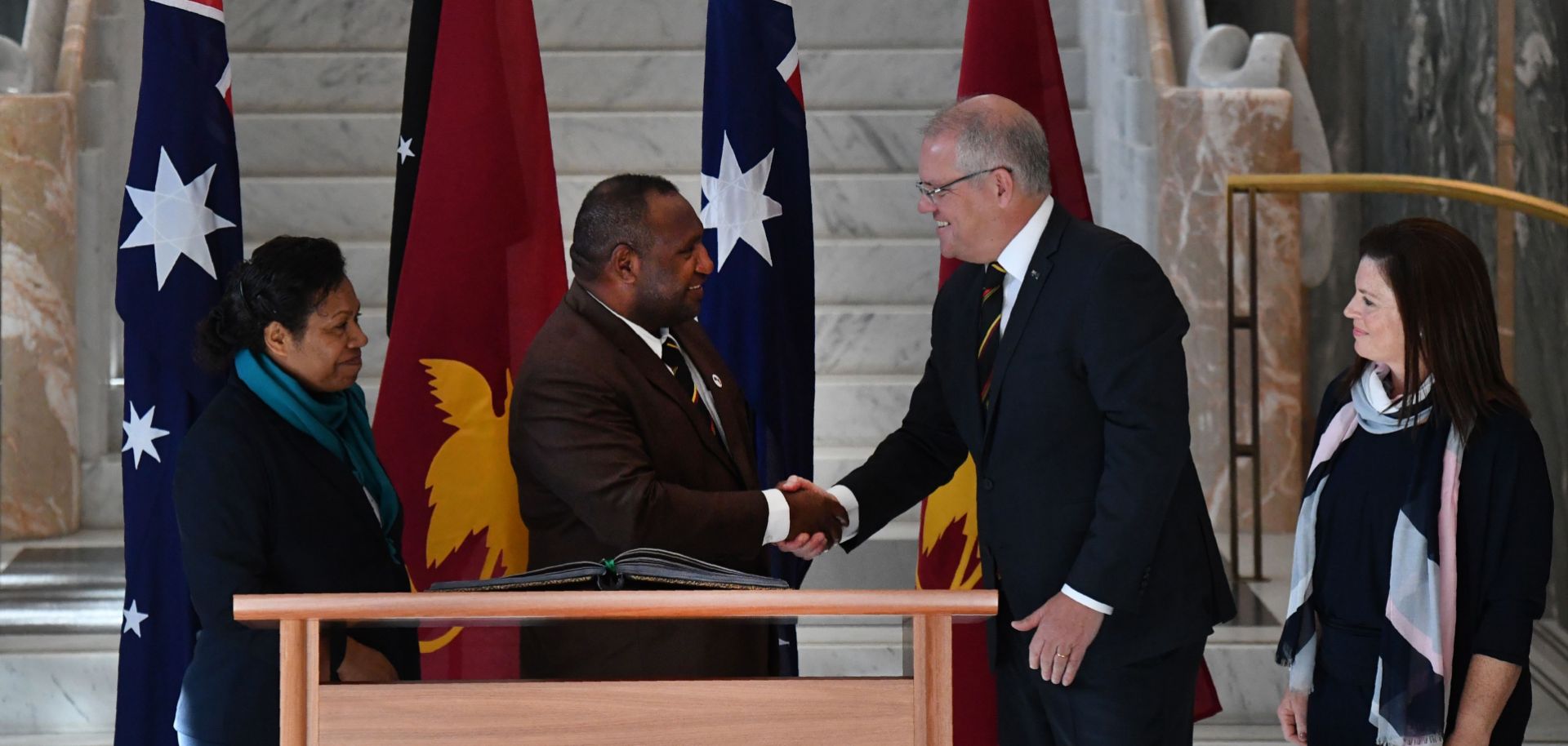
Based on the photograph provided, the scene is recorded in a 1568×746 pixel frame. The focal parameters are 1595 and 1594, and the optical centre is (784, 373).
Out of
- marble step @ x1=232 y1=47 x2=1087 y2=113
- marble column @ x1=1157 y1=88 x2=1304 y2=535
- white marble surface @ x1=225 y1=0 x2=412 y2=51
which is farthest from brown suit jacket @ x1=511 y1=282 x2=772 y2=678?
white marble surface @ x1=225 y1=0 x2=412 y2=51

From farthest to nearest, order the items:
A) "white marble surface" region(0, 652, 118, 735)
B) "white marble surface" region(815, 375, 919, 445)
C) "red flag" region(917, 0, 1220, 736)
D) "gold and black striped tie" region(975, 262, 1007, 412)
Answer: "white marble surface" region(815, 375, 919, 445) < "white marble surface" region(0, 652, 118, 735) < "red flag" region(917, 0, 1220, 736) < "gold and black striped tie" region(975, 262, 1007, 412)

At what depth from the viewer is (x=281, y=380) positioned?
2648 millimetres

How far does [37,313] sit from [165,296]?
2.66 m

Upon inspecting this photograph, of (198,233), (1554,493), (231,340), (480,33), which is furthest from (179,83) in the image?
(1554,493)

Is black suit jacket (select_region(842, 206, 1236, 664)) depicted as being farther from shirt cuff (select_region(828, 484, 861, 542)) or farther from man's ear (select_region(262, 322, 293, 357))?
man's ear (select_region(262, 322, 293, 357))

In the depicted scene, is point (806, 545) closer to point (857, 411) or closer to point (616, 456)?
point (616, 456)

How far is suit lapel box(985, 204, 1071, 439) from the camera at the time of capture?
2.67m

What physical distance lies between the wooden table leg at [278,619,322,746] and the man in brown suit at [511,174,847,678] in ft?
2.38

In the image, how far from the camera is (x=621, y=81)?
667 centimetres

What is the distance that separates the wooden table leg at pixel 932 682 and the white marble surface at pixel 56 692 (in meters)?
3.25

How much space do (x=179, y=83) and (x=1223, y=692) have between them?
125 inches

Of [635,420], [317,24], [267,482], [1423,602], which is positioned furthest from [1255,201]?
[317,24]

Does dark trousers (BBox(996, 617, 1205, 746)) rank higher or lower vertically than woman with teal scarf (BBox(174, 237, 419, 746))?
lower

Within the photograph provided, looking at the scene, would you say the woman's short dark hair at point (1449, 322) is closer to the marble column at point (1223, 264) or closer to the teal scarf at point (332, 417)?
Result: the teal scarf at point (332, 417)
